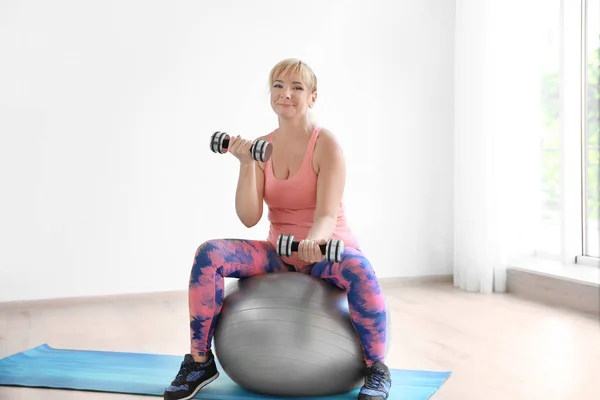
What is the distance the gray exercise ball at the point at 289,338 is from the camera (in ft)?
6.23

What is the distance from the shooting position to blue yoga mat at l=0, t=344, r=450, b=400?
2.09 m

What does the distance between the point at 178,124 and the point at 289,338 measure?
2.08 metres

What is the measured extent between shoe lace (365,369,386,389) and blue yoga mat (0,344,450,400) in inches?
3.5

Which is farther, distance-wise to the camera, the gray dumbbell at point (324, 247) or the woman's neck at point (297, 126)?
the woman's neck at point (297, 126)

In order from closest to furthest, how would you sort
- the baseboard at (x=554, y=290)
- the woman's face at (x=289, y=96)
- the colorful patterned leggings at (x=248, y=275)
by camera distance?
the colorful patterned leggings at (x=248, y=275) < the woman's face at (x=289, y=96) < the baseboard at (x=554, y=290)

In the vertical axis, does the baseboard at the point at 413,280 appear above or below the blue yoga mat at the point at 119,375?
Result: above

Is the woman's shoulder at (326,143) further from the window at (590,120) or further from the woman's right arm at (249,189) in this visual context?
the window at (590,120)

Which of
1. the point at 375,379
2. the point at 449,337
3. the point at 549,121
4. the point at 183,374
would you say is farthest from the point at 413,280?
the point at 183,374

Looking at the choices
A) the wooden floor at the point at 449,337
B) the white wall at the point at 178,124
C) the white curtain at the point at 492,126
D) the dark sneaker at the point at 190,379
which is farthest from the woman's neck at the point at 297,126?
the white curtain at the point at 492,126

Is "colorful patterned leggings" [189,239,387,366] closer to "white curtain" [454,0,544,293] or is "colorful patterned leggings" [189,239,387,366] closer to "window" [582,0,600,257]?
"white curtain" [454,0,544,293]

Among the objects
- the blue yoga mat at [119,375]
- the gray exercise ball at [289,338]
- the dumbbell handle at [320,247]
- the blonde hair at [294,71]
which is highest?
the blonde hair at [294,71]

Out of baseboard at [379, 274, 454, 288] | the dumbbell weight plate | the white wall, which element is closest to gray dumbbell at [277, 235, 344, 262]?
the dumbbell weight plate

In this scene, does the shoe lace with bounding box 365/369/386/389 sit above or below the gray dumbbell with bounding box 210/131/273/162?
below

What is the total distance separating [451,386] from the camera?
2168mm
